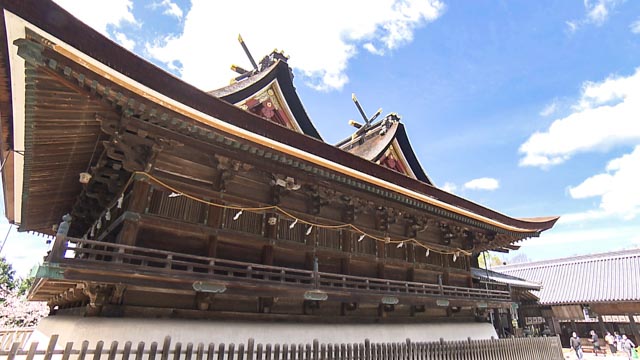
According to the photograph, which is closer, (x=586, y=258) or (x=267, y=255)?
(x=267, y=255)

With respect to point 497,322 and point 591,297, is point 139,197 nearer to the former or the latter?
point 497,322

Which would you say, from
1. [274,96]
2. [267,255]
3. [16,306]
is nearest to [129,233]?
[267,255]

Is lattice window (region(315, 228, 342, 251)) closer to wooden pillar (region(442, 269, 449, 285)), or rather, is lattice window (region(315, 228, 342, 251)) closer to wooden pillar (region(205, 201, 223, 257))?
wooden pillar (region(205, 201, 223, 257))

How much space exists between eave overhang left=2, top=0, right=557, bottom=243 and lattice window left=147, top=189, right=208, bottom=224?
1.66 meters

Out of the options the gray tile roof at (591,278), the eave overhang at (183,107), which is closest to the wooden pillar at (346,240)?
the eave overhang at (183,107)

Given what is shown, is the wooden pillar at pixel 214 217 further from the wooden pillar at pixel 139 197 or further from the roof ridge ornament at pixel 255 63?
the roof ridge ornament at pixel 255 63

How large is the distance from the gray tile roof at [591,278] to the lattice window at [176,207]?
28.9 metres

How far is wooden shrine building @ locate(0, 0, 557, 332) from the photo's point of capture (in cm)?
525

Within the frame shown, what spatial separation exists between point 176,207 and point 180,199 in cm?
20

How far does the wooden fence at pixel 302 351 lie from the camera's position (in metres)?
5.03

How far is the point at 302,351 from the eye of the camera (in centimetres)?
707

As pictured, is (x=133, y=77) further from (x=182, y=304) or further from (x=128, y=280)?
(x=182, y=304)

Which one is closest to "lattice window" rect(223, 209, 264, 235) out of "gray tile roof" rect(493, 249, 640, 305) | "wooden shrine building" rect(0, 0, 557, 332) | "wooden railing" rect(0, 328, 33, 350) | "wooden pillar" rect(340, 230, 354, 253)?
"wooden shrine building" rect(0, 0, 557, 332)

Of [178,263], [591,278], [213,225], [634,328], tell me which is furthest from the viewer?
[591,278]
